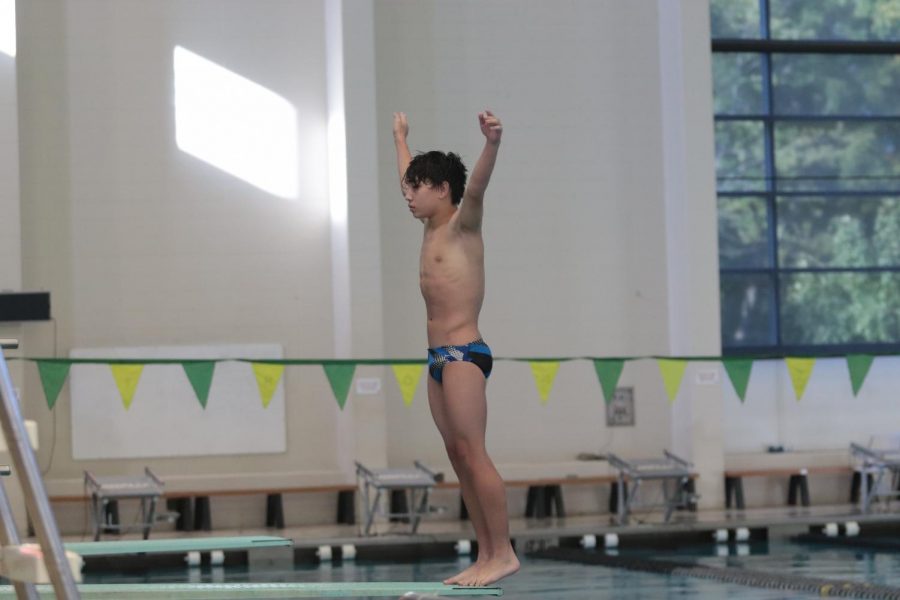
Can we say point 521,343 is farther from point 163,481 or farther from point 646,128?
point 163,481

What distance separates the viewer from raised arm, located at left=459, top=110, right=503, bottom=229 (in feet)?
15.5

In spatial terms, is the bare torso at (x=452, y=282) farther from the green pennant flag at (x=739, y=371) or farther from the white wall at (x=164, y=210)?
the white wall at (x=164, y=210)

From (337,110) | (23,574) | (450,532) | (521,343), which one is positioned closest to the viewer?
(23,574)

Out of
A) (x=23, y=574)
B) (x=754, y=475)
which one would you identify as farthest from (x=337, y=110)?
(x=23, y=574)

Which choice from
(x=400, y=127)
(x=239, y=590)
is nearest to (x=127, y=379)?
(x=400, y=127)

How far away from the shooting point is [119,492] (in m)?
11.7

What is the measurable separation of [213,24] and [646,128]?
4.60m

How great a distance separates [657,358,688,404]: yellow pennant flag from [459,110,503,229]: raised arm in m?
8.40

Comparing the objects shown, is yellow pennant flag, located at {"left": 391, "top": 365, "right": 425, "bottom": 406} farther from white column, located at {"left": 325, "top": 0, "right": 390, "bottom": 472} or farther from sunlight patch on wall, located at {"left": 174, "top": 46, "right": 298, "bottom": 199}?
sunlight patch on wall, located at {"left": 174, "top": 46, "right": 298, "bottom": 199}

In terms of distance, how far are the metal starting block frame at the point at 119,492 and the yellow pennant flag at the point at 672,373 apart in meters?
4.71

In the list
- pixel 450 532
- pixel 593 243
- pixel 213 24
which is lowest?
pixel 450 532

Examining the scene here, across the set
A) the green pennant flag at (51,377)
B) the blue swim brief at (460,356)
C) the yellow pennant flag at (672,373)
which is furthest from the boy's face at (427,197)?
the yellow pennant flag at (672,373)

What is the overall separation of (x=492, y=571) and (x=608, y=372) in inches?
313

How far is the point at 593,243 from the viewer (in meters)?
14.7
